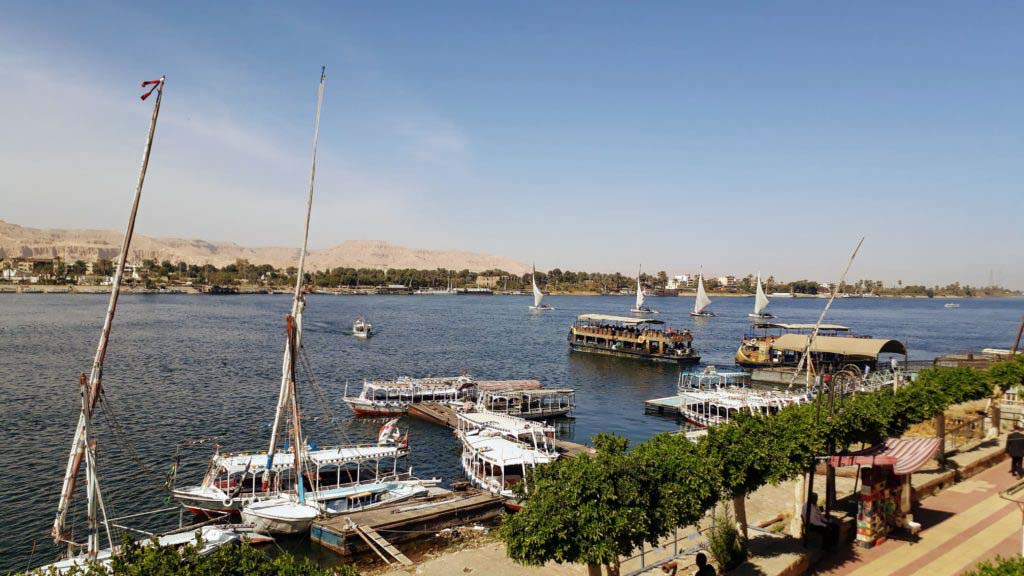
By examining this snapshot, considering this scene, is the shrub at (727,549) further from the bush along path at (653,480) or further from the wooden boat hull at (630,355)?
the wooden boat hull at (630,355)

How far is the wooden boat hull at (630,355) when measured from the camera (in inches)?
3489

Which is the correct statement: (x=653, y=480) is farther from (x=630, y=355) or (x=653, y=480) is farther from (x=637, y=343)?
(x=630, y=355)

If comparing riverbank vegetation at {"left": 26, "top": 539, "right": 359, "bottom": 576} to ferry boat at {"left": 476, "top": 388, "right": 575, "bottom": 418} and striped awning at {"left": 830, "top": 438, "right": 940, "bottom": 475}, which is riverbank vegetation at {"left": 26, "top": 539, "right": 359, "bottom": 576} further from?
ferry boat at {"left": 476, "top": 388, "right": 575, "bottom": 418}

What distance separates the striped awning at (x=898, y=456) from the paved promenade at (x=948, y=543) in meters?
2.57

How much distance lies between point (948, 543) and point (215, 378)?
67.4m

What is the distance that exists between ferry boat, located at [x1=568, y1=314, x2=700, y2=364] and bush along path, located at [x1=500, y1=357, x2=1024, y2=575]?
65522 millimetres

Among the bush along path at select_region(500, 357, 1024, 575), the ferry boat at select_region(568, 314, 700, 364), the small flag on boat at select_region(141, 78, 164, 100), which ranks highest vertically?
the small flag on boat at select_region(141, 78, 164, 100)

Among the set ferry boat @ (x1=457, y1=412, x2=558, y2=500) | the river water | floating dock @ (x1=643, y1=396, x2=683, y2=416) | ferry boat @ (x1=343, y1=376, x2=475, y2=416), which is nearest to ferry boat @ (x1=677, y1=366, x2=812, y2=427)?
floating dock @ (x1=643, y1=396, x2=683, y2=416)

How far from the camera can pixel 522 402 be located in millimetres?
55125

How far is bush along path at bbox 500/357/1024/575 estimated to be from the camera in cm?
1496

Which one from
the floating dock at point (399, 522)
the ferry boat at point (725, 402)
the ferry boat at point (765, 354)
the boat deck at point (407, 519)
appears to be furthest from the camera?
the ferry boat at point (765, 354)

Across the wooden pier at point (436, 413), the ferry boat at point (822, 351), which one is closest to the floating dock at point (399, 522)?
the wooden pier at point (436, 413)

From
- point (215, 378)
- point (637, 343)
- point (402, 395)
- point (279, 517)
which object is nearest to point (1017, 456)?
point (279, 517)

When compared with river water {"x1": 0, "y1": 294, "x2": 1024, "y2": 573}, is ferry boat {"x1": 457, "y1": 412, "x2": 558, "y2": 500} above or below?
above
